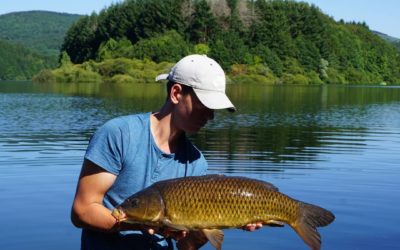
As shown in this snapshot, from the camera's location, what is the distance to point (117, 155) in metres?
3.67

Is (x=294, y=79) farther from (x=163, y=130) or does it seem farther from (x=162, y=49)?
(x=163, y=130)

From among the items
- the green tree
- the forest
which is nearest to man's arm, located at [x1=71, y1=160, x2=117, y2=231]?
the forest

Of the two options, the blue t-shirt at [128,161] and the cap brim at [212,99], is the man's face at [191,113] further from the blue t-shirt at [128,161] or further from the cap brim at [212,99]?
the blue t-shirt at [128,161]

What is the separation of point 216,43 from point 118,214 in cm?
11945

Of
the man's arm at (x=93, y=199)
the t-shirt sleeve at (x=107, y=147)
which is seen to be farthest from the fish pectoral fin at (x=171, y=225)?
the t-shirt sleeve at (x=107, y=147)

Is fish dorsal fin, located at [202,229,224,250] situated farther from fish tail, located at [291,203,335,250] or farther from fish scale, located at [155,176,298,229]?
fish tail, located at [291,203,335,250]

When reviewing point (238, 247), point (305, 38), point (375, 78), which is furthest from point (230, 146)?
point (375, 78)

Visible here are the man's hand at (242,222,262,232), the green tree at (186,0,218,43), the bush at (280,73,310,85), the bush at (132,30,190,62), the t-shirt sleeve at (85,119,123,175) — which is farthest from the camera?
the green tree at (186,0,218,43)

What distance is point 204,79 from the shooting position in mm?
3756

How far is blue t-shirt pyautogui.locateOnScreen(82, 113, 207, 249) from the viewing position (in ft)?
12.0

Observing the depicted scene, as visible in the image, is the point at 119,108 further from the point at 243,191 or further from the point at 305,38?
the point at 305,38

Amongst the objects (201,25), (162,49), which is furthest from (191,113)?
(201,25)

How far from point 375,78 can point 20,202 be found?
151 metres

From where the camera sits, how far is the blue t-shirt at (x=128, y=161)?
12.0ft
